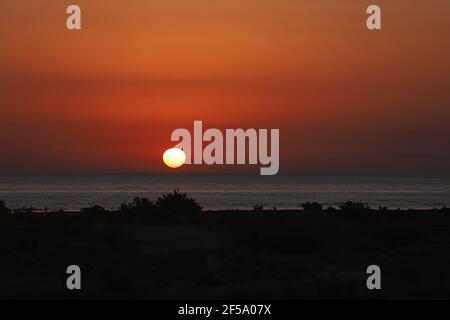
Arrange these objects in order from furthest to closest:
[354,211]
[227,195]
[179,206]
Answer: [227,195] → [179,206] → [354,211]

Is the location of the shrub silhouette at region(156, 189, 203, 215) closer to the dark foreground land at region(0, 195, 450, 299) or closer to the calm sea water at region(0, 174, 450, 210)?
the dark foreground land at region(0, 195, 450, 299)

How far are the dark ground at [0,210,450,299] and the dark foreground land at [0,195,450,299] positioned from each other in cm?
3

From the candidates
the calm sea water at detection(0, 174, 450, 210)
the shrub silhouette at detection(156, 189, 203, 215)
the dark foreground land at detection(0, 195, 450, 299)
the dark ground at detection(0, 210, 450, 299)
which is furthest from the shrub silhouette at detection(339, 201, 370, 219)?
the calm sea water at detection(0, 174, 450, 210)

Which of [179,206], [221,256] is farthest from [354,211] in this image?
[221,256]

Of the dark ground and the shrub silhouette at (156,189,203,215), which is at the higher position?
the shrub silhouette at (156,189,203,215)

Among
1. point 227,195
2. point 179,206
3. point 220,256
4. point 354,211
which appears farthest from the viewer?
point 227,195

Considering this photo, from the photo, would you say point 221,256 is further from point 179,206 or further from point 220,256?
point 179,206

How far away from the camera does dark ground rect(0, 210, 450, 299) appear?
57.6 feet

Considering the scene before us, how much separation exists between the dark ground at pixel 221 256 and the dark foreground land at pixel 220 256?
1.1 inches

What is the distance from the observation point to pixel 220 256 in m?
21.8

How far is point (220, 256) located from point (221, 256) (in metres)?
0.04

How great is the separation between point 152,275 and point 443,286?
249 inches
